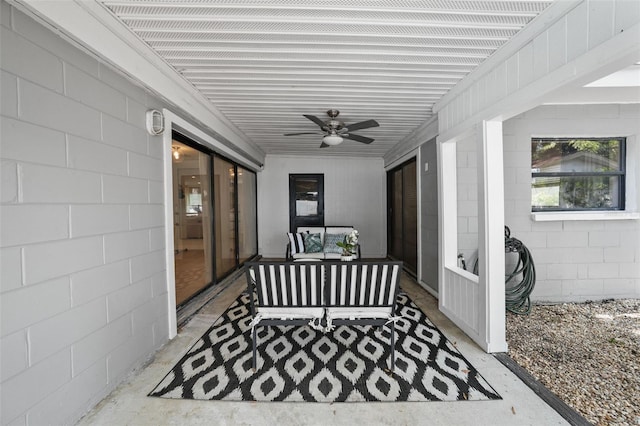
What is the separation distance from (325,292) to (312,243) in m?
3.16

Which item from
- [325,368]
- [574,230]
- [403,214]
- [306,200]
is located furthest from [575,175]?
[306,200]

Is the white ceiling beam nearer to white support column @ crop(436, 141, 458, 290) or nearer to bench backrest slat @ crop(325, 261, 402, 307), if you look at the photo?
white support column @ crop(436, 141, 458, 290)

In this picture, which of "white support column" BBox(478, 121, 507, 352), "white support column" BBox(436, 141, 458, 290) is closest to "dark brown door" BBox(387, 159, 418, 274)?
"white support column" BBox(436, 141, 458, 290)

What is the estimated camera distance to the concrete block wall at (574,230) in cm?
358

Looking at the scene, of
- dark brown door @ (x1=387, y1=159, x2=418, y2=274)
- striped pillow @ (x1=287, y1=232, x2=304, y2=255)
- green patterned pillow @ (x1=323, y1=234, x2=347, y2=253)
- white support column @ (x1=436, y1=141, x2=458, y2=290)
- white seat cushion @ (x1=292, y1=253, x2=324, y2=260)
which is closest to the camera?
white support column @ (x1=436, y1=141, x2=458, y2=290)

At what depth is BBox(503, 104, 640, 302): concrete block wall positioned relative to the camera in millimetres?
3578

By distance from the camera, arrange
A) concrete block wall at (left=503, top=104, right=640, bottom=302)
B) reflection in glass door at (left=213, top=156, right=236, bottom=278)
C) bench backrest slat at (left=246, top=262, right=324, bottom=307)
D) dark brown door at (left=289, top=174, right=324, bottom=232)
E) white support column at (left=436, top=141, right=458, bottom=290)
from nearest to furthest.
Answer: bench backrest slat at (left=246, top=262, right=324, bottom=307), white support column at (left=436, top=141, right=458, bottom=290), concrete block wall at (left=503, top=104, right=640, bottom=302), reflection in glass door at (left=213, top=156, right=236, bottom=278), dark brown door at (left=289, top=174, right=324, bottom=232)

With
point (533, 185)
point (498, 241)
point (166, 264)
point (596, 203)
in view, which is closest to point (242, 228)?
point (166, 264)

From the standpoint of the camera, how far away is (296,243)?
5332 mm

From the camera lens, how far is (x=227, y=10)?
175 cm

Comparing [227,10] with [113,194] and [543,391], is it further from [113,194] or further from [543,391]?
[543,391]

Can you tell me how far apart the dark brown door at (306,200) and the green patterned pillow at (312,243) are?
4.96 feet

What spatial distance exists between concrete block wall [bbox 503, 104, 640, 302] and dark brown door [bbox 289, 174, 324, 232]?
13.8 feet

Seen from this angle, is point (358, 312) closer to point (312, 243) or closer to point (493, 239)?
point (493, 239)
